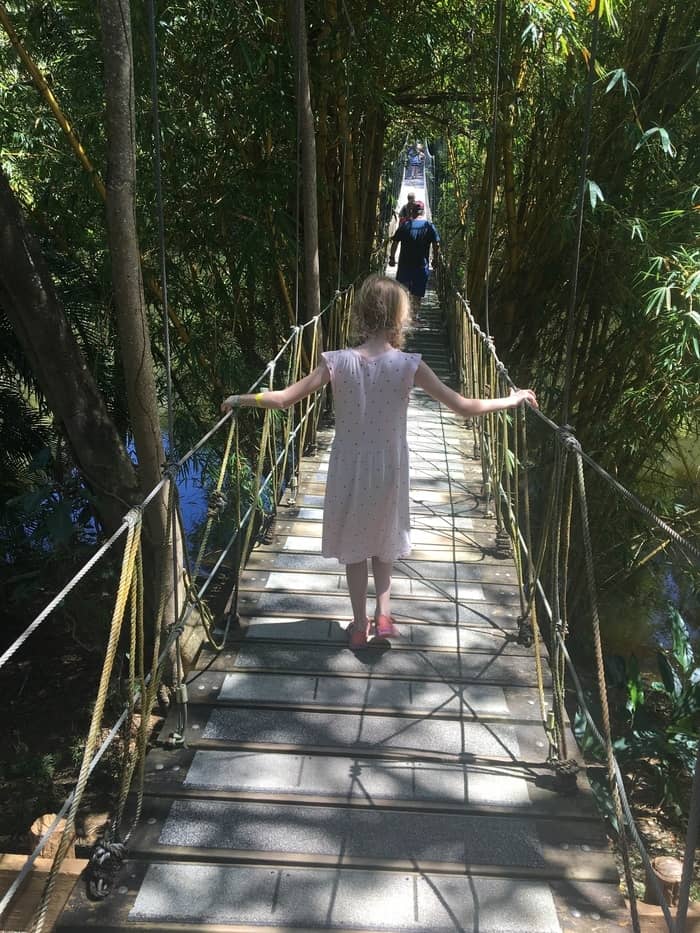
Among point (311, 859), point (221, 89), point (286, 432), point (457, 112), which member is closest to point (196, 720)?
point (311, 859)

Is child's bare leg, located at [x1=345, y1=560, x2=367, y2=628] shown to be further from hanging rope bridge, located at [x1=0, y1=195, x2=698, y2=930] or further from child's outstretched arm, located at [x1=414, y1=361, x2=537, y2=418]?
child's outstretched arm, located at [x1=414, y1=361, x2=537, y2=418]

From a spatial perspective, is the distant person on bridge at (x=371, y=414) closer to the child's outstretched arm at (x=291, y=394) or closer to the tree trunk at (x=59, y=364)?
the child's outstretched arm at (x=291, y=394)

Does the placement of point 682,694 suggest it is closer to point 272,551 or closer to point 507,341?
point 272,551

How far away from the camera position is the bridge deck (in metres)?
1.26

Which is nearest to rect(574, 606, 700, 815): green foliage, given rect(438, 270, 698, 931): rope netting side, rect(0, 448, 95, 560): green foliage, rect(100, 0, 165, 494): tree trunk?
rect(438, 270, 698, 931): rope netting side

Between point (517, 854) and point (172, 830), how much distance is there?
605mm

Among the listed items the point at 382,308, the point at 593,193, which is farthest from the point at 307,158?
the point at 382,308

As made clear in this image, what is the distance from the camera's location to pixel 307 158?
11.5 feet

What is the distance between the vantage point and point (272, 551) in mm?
2617

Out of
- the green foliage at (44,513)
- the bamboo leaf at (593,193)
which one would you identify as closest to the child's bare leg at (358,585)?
the green foliage at (44,513)

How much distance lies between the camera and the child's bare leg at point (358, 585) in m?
1.92

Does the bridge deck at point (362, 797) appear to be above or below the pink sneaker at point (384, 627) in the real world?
below

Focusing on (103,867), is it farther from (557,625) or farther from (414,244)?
(414,244)

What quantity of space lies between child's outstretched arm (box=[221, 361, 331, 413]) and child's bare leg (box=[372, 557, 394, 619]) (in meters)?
0.46
